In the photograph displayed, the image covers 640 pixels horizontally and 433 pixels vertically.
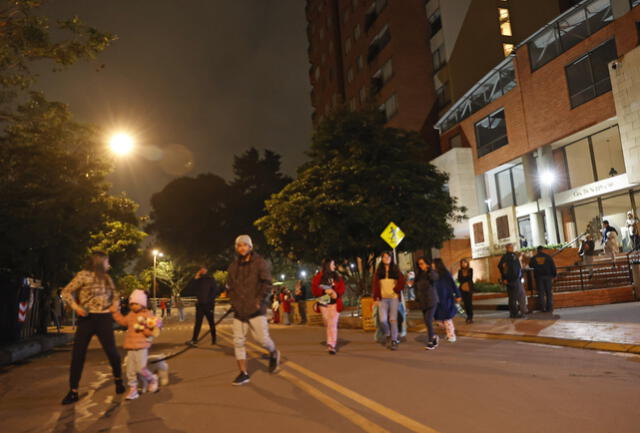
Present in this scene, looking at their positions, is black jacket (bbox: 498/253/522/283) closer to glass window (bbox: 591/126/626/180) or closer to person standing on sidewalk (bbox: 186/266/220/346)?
person standing on sidewalk (bbox: 186/266/220/346)

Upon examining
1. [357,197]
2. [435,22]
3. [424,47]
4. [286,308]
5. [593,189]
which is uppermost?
[435,22]

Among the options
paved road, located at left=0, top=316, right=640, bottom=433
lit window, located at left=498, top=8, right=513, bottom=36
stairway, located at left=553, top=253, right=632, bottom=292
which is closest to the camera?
Answer: paved road, located at left=0, top=316, right=640, bottom=433

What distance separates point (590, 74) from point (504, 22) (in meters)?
14.4

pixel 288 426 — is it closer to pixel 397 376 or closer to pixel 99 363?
pixel 397 376

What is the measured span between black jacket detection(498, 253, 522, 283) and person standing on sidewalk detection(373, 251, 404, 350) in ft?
14.1

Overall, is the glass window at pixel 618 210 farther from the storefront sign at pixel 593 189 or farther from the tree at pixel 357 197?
the tree at pixel 357 197

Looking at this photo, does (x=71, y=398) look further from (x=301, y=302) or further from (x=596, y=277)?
(x=596, y=277)

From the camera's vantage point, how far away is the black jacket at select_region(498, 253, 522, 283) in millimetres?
12664

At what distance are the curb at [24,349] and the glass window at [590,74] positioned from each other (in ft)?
83.4

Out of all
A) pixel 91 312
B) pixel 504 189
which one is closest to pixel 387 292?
pixel 91 312

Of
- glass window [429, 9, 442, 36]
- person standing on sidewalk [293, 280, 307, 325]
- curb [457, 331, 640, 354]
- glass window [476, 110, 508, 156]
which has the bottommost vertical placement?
curb [457, 331, 640, 354]

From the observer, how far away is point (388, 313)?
948 cm

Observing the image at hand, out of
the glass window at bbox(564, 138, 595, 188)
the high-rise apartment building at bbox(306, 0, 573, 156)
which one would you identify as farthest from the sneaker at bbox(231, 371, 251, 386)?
the glass window at bbox(564, 138, 595, 188)

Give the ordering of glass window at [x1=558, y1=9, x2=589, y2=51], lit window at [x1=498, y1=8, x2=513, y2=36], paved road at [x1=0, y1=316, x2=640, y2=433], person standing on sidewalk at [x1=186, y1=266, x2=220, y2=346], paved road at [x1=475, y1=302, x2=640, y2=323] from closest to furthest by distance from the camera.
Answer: paved road at [x1=0, y1=316, x2=640, y2=433] < paved road at [x1=475, y1=302, x2=640, y2=323] < person standing on sidewalk at [x1=186, y1=266, x2=220, y2=346] < glass window at [x1=558, y1=9, x2=589, y2=51] < lit window at [x1=498, y1=8, x2=513, y2=36]
